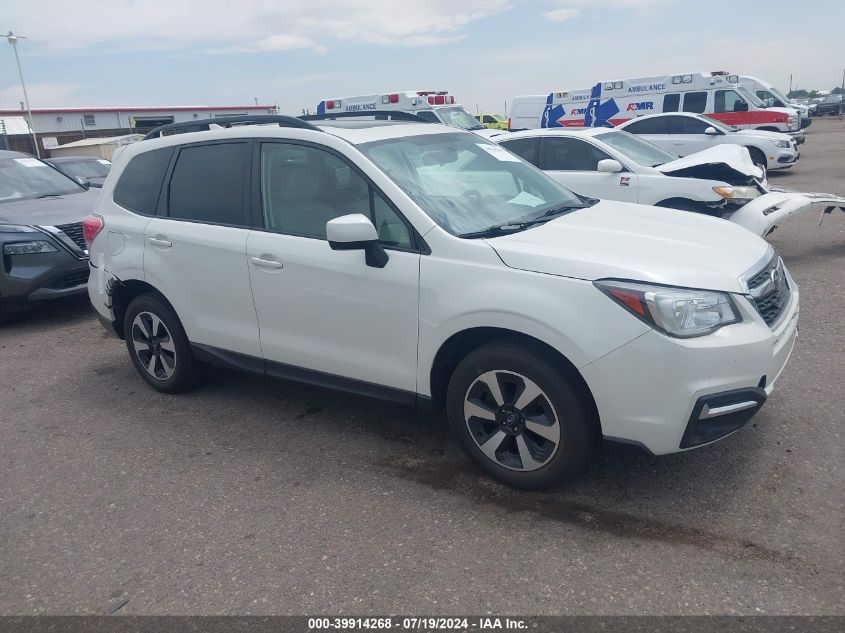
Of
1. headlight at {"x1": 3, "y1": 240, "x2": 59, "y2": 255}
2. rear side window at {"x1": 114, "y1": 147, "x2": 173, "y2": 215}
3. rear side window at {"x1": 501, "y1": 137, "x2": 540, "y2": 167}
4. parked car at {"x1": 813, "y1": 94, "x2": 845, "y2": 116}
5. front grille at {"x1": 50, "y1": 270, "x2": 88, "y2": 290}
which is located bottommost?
parked car at {"x1": 813, "y1": 94, "x2": 845, "y2": 116}

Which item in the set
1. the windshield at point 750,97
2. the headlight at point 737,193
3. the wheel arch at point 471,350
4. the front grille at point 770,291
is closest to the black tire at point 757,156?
the windshield at point 750,97

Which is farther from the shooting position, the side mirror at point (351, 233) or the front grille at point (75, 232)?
the front grille at point (75, 232)

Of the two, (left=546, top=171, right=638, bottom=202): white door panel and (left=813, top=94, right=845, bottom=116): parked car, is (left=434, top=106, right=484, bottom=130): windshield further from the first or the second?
(left=813, top=94, right=845, bottom=116): parked car

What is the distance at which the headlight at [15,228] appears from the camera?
683 cm

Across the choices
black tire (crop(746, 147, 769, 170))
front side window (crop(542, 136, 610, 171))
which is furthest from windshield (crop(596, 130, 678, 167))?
black tire (crop(746, 147, 769, 170))

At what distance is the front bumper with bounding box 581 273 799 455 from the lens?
9.40ft

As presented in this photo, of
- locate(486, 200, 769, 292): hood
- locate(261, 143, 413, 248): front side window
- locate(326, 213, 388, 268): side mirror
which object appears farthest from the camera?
locate(261, 143, 413, 248): front side window

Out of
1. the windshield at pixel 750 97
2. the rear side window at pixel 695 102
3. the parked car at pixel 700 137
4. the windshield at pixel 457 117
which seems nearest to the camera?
the parked car at pixel 700 137

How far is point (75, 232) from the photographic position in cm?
713

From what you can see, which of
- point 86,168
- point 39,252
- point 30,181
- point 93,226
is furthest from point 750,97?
point 93,226

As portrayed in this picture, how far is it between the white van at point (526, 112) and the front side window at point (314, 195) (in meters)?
18.6

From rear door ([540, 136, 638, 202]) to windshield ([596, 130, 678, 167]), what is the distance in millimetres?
310

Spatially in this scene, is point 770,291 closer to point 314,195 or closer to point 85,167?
point 314,195

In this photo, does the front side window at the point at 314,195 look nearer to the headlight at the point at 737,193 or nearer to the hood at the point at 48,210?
the hood at the point at 48,210
